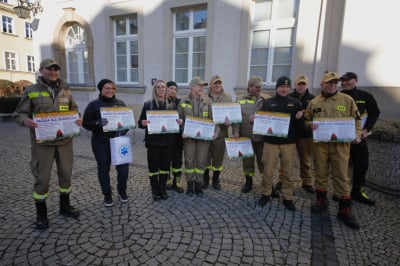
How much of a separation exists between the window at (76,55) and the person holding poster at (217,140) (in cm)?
882

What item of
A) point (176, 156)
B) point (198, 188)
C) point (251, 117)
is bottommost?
point (198, 188)

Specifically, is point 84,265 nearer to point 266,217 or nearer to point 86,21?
point 266,217

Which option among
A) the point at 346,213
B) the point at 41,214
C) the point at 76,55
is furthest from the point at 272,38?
the point at 76,55

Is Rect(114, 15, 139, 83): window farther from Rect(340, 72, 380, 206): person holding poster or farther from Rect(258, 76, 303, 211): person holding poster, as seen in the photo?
Rect(340, 72, 380, 206): person holding poster

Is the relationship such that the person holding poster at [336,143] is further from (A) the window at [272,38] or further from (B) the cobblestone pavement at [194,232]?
(A) the window at [272,38]

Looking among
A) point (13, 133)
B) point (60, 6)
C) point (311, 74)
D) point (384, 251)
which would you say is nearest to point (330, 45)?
point (311, 74)

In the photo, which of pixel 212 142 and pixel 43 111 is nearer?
pixel 43 111

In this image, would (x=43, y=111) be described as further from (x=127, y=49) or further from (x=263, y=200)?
(x=127, y=49)

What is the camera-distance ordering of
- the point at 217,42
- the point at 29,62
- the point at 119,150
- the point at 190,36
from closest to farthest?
1. the point at 119,150
2. the point at 217,42
3. the point at 190,36
4. the point at 29,62

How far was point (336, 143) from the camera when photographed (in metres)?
3.26

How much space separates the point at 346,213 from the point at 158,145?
287 cm

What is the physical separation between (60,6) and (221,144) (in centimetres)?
1079

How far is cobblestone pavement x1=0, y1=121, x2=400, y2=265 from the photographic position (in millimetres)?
2529

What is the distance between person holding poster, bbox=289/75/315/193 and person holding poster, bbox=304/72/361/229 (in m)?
0.54
